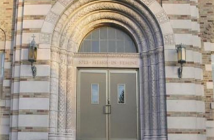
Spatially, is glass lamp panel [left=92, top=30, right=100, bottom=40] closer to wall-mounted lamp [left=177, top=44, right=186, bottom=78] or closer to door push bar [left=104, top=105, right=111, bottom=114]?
door push bar [left=104, top=105, right=111, bottom=114]

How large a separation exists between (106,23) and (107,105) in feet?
8.78

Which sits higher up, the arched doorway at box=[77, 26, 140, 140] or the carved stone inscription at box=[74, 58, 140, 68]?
the carved stone inscription at box=[74, 58, 140, 68]

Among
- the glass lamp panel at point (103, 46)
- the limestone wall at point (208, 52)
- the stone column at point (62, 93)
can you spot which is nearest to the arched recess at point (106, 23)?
the stone column at point (62, 93)

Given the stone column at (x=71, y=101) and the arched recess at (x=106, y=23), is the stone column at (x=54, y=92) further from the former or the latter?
the stone column at (x=71, y=101)

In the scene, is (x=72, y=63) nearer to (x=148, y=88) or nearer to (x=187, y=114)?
(x=148, y=88)

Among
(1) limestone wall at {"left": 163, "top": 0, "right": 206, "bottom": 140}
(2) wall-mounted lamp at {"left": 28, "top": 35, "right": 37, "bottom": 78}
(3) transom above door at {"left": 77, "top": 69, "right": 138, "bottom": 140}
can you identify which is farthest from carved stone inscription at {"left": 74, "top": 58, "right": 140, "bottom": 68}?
(2) wall-mounted lamp at {"left": 28, "top": 35, "right": 37, "bottom": 78}

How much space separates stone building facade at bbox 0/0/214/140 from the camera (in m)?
9.45

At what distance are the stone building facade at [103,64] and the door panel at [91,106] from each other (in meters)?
0.23

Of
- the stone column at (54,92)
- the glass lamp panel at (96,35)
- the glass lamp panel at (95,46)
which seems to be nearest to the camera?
the stone column at (54,92)

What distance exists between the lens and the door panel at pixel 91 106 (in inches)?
400

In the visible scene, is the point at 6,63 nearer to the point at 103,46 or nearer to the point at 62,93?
the point at 62,93

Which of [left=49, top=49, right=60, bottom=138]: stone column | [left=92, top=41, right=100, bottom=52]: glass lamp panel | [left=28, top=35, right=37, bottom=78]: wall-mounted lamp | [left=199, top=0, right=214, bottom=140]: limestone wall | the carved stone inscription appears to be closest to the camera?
[left=49, top=49, right=60, bottom=138]: stone column

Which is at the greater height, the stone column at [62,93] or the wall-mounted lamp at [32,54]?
the wall-mounted lamp at [32,54]

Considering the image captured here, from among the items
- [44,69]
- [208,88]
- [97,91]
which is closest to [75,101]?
[97,91]
